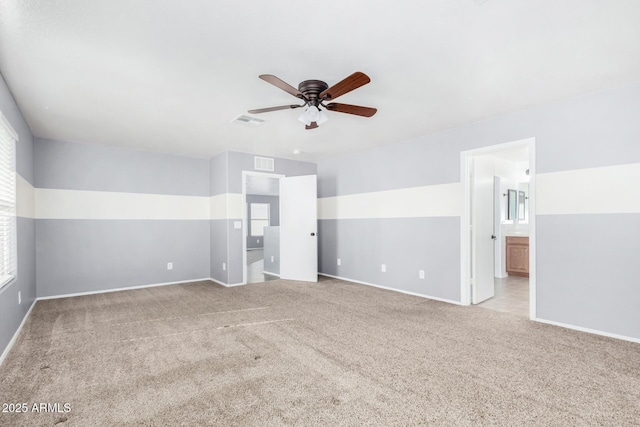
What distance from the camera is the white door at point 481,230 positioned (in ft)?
13.8

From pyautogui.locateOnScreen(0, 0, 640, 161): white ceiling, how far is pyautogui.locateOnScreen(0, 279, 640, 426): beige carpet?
92.3 inches

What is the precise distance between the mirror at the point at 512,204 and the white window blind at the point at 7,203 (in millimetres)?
7784

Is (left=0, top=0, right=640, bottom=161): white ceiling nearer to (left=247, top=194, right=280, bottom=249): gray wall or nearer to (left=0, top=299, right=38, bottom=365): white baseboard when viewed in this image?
(left=0, top=299, right=38, bottom=365): white baseboard

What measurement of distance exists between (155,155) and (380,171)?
3921 millimetres

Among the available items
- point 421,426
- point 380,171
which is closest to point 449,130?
point 380,171

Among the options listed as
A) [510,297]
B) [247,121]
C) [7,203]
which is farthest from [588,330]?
[7,203]

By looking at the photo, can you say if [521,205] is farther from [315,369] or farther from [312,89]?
[315,369]

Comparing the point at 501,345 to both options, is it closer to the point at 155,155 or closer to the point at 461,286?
the point at 461,286

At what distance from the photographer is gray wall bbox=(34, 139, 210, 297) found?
4625mm

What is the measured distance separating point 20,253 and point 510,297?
246 inches

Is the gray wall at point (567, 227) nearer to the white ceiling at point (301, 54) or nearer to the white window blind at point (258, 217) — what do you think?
the white ceiling at point (301, 54)

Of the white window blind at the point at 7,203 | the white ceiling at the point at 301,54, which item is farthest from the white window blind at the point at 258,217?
the white window blind at the point at 7,203

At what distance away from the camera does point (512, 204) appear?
671cm

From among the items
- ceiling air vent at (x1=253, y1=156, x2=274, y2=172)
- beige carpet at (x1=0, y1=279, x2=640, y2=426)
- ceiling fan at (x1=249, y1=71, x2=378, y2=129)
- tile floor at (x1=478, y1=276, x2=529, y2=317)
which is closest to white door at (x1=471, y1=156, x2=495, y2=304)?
tile floor at (x1=478, y1=276, x2=529, y2=317)
